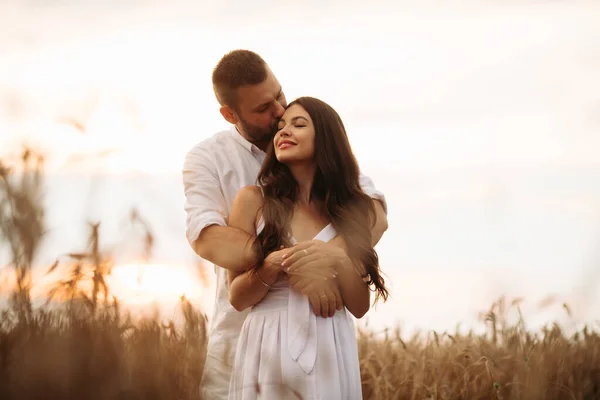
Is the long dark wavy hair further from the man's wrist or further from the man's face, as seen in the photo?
the man's face

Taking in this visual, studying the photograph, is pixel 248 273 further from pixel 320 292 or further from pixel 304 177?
pixel 304 177

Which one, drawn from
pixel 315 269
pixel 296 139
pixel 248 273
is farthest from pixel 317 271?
pixel 296 139

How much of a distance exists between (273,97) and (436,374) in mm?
2187

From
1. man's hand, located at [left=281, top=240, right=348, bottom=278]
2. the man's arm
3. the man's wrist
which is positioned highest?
the man's arm

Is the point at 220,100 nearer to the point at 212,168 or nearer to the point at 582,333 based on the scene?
the point at 212,168

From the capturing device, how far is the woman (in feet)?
10.9

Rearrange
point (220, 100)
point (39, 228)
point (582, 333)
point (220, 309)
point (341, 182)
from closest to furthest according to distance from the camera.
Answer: point (39, 228)
point (341, 182)
point (220, 309)
point (220, 100)
point (582, 333)

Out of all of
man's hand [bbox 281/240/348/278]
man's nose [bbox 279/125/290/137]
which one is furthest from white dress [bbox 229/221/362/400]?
man's nose [bbox 279/125/290/137]

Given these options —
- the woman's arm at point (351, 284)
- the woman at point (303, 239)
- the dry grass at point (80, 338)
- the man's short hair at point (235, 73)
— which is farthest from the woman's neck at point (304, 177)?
the dry grass at point (80, 338)

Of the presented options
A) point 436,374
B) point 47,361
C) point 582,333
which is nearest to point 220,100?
point 436,374

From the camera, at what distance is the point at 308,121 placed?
3.70 m

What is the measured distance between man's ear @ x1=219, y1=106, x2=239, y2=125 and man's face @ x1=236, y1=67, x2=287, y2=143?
58 mm

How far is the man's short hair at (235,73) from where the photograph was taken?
15.0 ft

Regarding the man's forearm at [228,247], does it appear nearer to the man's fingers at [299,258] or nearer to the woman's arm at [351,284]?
the man's fingers at [299,258]
